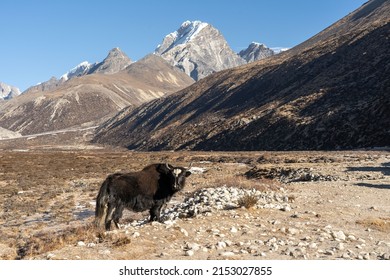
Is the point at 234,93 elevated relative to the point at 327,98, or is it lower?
elevated

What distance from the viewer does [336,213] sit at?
14109mm

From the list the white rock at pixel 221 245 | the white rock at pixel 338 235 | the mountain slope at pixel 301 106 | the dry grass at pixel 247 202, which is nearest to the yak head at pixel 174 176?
the dry grass at pixel 247 202

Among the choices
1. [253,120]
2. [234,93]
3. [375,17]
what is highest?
[375,17]

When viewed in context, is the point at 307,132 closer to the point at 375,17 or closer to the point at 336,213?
the point at 336,213

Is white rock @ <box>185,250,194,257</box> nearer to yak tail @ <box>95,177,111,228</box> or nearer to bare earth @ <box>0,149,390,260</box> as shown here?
bare earth @ <box>0,149,390,260</box>

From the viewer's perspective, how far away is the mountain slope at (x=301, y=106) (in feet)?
→ 212

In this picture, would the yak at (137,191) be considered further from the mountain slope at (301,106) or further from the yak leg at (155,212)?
the mountain slope at (301,106)

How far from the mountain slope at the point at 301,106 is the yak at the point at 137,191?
5050 centimetres

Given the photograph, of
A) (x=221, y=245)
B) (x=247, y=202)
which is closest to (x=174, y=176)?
(x=247, y=202)

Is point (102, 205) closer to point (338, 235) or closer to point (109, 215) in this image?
point (109, 215)

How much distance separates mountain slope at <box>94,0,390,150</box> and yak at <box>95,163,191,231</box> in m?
50.5
